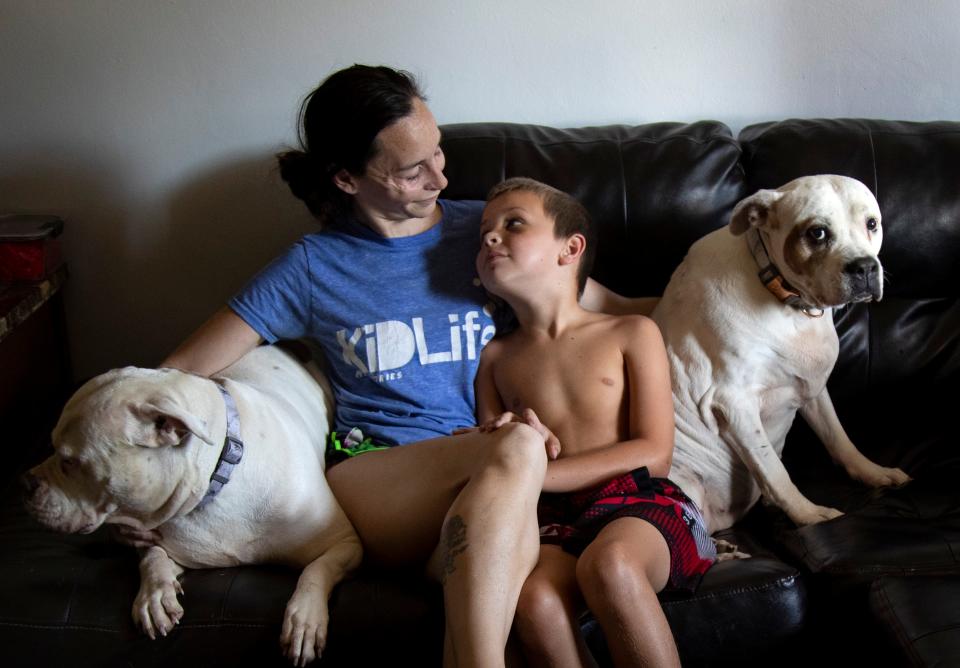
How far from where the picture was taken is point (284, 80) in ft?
8.70

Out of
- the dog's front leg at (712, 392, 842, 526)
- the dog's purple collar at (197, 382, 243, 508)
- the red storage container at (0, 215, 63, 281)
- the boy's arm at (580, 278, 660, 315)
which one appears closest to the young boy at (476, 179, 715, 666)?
the boy's arm at (580, 278, 660, 315)

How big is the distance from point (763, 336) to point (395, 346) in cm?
82

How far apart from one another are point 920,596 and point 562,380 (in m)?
0.78

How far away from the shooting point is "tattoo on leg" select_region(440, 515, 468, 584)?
1.61 metres

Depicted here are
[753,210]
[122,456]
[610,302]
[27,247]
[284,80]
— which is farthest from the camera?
[284,80]

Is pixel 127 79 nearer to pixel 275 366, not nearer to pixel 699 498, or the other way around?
pixel 275 366

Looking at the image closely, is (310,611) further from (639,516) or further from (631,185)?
(631,185)

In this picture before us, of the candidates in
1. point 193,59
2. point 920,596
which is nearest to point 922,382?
point 920,596

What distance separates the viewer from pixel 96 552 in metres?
1.86

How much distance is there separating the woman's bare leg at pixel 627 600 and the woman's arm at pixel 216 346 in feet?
2.92

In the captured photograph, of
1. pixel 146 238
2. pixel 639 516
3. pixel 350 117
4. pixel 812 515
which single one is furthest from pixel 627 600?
pixel 146 238

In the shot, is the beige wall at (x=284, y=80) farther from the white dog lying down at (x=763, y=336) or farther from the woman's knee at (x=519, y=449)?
the woman's knee at (x=519, y=449)

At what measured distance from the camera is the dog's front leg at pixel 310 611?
1.60 metres

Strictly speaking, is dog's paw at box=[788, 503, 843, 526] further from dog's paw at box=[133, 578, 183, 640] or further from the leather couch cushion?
dog's paw at box=[133, 578, 183, 640]
